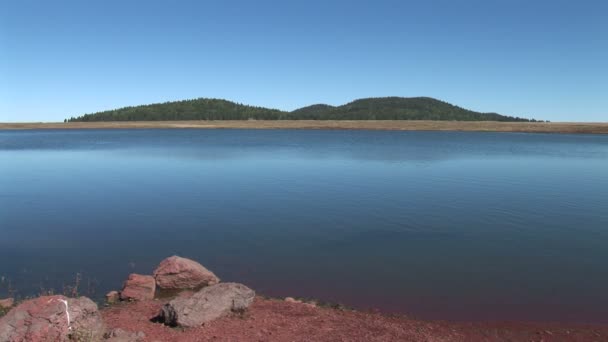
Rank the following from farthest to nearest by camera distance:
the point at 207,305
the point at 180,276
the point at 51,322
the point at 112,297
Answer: the point at 180,276, the point at 112,297, the point at 207,305, the point at 51,322

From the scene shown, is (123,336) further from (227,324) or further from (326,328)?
(326,328)

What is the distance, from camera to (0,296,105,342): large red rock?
9.97 meters

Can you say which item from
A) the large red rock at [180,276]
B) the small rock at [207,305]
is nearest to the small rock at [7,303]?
the large red rock at [180,276]

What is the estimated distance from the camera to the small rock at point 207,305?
460 inches

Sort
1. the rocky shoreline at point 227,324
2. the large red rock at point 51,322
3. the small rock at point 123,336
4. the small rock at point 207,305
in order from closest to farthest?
the large red rock at point 51,322, the rocky shoreline at point 227,324, the small rock at point 123,336, the small rock at point 207,305

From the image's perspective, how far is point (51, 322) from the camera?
1015 cm

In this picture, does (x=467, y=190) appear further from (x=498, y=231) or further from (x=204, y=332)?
(x=204, y=332)

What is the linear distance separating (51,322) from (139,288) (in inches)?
166

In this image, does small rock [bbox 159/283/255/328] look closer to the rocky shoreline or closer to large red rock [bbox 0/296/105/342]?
the rocky shoreline

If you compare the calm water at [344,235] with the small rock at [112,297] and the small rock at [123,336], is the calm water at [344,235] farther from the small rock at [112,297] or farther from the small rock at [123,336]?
the small rock at [123,336]

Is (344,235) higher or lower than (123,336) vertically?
lower

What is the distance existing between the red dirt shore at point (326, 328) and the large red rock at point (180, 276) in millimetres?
1524

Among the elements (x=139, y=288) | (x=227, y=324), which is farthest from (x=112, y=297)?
(x=227, y=324)

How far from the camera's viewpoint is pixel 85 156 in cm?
5988
